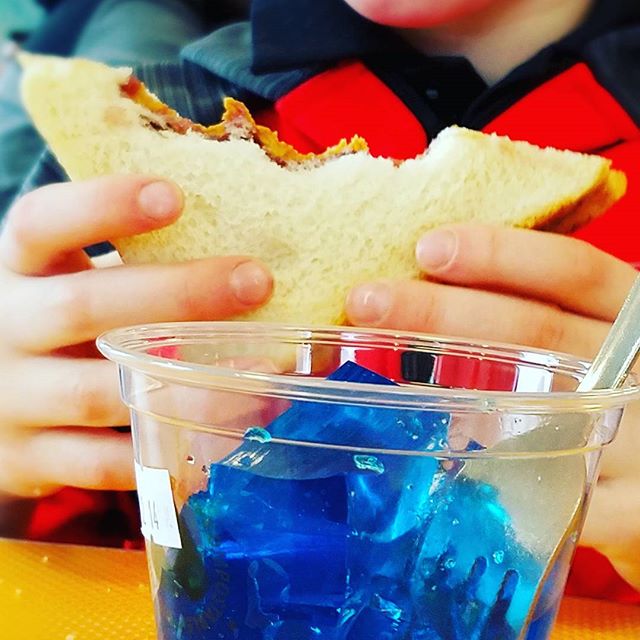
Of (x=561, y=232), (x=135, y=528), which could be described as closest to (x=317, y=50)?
(x=561, y=232)

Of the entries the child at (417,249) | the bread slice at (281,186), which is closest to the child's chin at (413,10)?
the child at (417,249)

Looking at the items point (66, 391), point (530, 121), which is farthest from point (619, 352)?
point (530, 121)

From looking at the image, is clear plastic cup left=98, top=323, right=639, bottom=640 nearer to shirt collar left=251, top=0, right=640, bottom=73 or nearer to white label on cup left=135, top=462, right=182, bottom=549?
white label on cup left=135, top=462, right=182, bottom=549

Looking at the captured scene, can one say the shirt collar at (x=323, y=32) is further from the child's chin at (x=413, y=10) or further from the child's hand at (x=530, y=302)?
the child's hand at (x=530, y=302)

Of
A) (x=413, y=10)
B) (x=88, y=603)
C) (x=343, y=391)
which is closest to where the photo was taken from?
(x=343, y=391)

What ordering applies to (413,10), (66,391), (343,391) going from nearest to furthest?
(343,391) < (66,391) < (413,10)

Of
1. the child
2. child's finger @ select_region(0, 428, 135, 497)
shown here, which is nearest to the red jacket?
the child

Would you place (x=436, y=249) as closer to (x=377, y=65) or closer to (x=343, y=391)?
(x=343, y=391)
